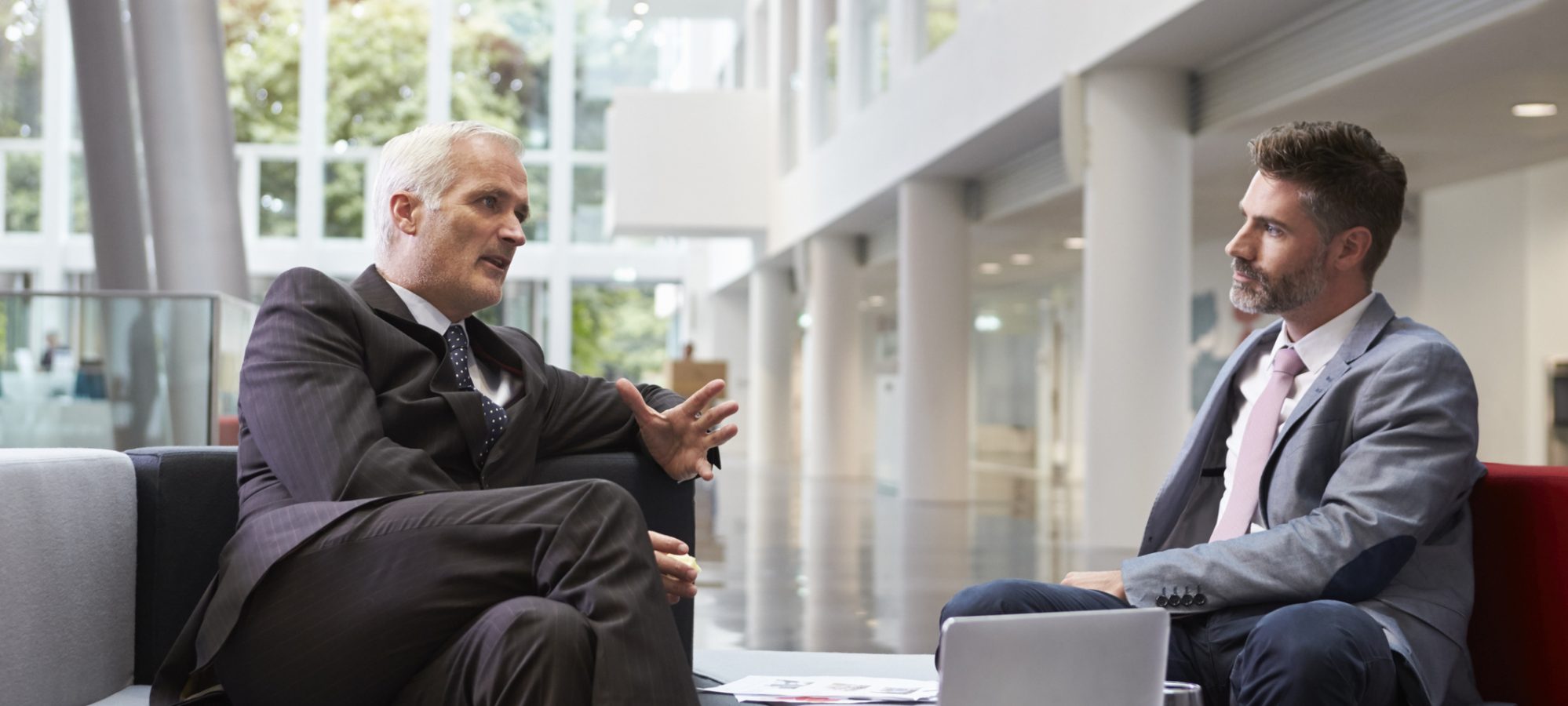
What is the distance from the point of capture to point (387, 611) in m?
2.12

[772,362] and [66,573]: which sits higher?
[772,362]

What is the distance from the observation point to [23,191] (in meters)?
28.9

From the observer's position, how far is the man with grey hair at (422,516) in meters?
2.05

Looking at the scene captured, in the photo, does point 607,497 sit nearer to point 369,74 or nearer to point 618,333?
point 618,333

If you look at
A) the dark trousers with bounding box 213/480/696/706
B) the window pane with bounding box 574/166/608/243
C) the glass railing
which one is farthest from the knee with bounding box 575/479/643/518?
the window pane with bounding box 574/166/608/243

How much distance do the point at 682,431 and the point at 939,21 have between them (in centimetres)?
1105

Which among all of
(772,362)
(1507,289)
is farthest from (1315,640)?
(772,362)

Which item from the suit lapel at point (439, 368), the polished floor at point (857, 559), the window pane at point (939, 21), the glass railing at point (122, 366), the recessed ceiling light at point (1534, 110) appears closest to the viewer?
the suit lapel at point (439, 368)

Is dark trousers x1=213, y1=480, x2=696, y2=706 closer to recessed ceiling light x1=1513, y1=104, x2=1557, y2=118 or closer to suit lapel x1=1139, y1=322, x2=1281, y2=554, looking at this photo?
suit lapel x1=1139, y1=322, x2=1281, y2=554

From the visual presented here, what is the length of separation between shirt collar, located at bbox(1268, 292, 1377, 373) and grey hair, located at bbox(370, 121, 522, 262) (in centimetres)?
145

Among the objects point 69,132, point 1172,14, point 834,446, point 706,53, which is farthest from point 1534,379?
point 69,132

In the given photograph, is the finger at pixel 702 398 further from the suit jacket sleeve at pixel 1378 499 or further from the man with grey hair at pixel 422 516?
the suit jacket sleeve at pixel 1378 499

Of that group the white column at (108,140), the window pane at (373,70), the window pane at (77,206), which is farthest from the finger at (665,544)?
the window pane at (77,206)

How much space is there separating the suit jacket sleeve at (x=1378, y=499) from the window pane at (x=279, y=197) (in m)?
26.9
